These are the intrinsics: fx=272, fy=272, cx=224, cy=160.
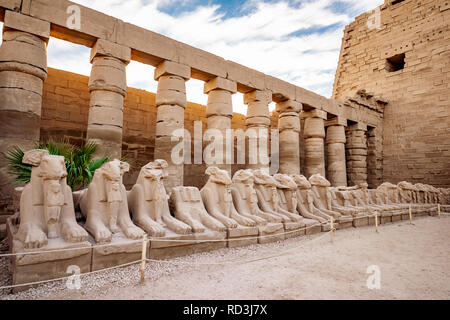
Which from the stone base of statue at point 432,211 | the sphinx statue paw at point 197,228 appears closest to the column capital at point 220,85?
the sphinx statue paw at point 197,228

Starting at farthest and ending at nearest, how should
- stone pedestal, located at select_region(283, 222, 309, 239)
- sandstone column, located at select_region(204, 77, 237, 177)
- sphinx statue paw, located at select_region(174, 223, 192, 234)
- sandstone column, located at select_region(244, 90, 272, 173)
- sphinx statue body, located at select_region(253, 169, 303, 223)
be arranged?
sandstone column, located at select_region(244, 90, 272, 173), sandstone column, located at select_region(204, 77, 237, 177), sphinx statue body, located at select_region(253, 169, 303, 223), stone pedestal, located at select_region(283, 222, 309, 239), sphinx statue paw, located at select_region(174, 223, 192, 234)

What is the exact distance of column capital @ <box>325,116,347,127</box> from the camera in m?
12.0

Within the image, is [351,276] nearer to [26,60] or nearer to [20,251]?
[20,251]

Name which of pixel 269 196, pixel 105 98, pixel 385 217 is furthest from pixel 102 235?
pixel 385 217

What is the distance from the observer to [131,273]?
2.80m

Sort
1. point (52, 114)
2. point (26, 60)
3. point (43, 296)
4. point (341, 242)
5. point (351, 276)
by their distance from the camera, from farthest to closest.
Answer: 1. point (52, 114)
2. point (26, 60)
3. point (341, 242)
4. point (351, 276)
5. point (43, 296)

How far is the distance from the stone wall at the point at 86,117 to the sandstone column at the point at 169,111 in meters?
1.98

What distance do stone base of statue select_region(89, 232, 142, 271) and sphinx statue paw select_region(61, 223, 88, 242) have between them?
0.16 m

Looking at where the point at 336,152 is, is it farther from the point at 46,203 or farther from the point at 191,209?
the point at 46,203

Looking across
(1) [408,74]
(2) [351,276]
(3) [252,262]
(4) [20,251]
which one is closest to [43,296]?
(4) [20,251]

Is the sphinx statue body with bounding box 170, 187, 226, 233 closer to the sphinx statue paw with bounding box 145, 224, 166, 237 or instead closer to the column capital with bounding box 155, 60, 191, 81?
the sphinx statue paw with bounding box 145, 224, 166, 237

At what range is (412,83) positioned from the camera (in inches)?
529

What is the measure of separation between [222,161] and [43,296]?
637 centimetres

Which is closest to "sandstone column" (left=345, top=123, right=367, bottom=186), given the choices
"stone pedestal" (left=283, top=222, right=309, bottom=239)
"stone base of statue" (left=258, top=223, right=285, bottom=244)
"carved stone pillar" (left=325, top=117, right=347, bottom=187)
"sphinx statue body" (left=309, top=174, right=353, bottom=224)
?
"carved stone pillar" (left=325, top=117, right=347, bottom=187)
